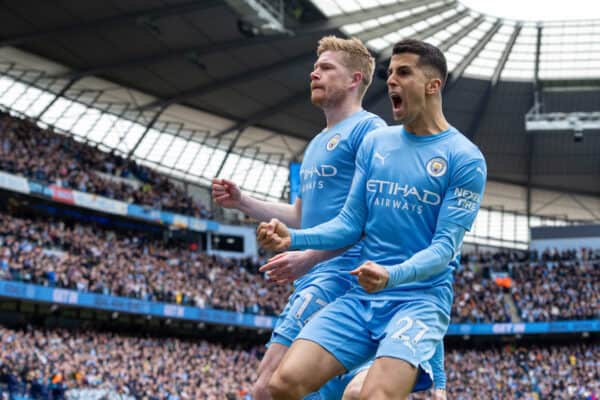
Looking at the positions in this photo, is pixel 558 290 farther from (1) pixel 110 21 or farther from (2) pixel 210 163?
(1) pixel 110 21

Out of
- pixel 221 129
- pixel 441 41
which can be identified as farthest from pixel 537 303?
pixel 221 129

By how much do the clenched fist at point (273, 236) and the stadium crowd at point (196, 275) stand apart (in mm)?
31465

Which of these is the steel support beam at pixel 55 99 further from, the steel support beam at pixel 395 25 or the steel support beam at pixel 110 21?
the steel support beam at pixel 395 25

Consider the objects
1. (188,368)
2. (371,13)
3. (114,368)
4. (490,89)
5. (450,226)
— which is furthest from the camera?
(490,89)

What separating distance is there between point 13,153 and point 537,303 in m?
31.9

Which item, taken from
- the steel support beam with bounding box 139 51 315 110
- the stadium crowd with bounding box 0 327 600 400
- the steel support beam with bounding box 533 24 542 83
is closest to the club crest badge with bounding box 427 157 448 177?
the stadium crowd with bounding box 0 327 600 400

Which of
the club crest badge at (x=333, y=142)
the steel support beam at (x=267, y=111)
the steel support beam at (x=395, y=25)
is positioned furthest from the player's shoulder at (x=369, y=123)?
the steel support beam at (x=267, y=111)

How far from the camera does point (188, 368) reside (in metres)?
37.1

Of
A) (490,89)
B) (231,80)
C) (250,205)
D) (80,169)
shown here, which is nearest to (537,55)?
(490,89)

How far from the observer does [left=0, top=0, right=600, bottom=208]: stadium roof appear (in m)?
42.4

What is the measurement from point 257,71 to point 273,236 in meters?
43.1

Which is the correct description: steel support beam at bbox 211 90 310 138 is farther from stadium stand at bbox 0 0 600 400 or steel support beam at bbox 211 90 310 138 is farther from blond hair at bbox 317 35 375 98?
blond hair at bbox 317 35 375 98

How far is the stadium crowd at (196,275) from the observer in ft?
125

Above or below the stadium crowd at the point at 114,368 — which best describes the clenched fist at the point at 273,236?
above
